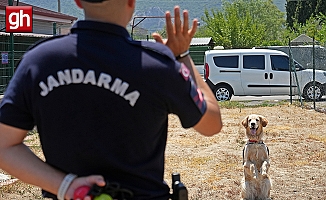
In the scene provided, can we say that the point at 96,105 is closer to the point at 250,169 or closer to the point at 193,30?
the point at 193,30

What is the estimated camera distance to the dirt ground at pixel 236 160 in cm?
708

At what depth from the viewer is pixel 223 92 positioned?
18.9 meters

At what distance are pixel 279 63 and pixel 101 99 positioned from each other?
17.1 m

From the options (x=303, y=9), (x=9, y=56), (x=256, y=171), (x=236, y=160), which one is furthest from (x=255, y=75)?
(x=303, y=9)

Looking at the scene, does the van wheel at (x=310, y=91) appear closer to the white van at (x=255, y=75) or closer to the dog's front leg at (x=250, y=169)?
the white van at (x=255, y=75)

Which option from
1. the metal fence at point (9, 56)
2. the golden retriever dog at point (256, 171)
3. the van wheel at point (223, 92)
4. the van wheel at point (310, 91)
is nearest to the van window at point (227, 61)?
the van wheel at point (223, 92)

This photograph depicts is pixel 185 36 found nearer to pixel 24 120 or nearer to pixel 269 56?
pixel 24 120

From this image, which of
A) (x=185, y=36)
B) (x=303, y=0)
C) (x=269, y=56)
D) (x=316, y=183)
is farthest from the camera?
(x=303, y=0)

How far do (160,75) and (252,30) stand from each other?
124 ft

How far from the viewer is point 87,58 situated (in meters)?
1.89

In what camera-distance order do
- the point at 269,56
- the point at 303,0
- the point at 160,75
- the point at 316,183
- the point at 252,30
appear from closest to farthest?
the point at 160,75
the point at 316,183
the point at 269,56
the point at 252,30
the point at 303,0

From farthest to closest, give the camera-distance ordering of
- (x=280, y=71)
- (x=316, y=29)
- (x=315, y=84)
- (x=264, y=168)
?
(x=316, y=29) < (x=280, y=71) < (x=315, y=84) < (x=264, y=168)

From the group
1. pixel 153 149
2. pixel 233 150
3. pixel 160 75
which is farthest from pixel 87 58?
pixel 233 150

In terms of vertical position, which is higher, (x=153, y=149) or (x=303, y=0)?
(x=303, y=0)
